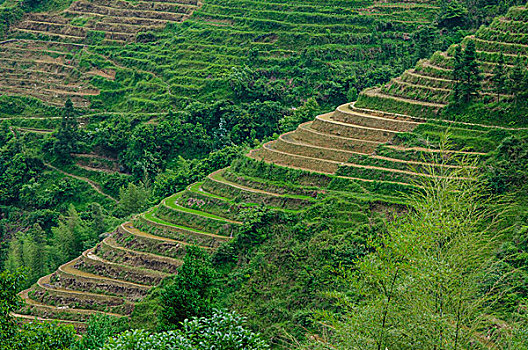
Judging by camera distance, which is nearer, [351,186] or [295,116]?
[351,186]

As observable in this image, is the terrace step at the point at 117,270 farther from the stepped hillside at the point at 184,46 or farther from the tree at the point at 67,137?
the stepped hillside at the point at 184,46

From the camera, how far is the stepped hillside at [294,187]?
45166 mm

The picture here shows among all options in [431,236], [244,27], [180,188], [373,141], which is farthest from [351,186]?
[244,27]

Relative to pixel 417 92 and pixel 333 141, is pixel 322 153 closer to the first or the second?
pixel 333 141

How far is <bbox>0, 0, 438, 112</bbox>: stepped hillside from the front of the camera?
248 ft

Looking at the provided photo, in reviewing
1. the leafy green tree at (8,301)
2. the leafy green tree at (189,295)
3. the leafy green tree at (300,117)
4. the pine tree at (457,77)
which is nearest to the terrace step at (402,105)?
the pine tree at (457,77)

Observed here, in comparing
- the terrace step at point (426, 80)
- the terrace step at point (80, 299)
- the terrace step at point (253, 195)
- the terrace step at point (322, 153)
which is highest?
the terrace step at point (426, 80)

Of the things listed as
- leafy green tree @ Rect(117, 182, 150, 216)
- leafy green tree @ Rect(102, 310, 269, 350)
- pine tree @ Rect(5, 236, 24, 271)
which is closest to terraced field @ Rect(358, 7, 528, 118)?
leafy green tree @ Rect(117, 182, 150, 216)

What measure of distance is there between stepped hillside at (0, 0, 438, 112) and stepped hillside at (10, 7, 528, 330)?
68.5 feet

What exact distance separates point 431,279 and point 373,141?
28642 mm

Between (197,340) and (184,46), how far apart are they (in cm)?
6424

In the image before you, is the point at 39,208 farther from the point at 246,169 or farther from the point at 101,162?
the point at 246,169

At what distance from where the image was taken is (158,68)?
81750mm

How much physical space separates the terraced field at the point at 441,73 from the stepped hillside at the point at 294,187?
0.08 meters
